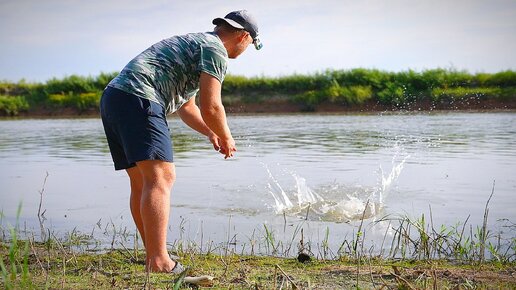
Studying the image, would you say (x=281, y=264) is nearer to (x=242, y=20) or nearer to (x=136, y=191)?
(x=136, y=191)

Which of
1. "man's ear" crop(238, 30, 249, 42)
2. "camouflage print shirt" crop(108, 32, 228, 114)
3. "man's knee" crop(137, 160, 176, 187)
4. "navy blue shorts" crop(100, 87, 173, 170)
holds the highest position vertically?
"man's ear" crop(238, 30, 249, 42)

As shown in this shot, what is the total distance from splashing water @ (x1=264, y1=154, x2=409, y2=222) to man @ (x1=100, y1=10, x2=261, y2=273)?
211cm

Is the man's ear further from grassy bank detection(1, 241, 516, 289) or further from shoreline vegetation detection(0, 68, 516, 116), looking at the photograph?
shoreline vegetation detection(0, 68, 516, 116)

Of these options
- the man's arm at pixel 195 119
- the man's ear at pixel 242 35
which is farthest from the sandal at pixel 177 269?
the man's ear at pixel 242 35

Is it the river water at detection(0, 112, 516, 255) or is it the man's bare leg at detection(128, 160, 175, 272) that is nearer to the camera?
the man's bare leg at detection(128, 160, 175, 272)

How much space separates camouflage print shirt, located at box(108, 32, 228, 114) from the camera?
4078mm

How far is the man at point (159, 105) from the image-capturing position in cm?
401

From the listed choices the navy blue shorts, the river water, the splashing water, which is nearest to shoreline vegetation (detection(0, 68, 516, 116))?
the river water

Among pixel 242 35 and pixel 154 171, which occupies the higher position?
pixel 242 35

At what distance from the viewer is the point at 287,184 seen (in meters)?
8.18

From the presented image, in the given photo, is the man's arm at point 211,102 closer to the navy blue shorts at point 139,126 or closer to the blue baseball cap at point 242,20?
the navy blue shorts at point 139,126

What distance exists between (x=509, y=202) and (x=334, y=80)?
19332mm

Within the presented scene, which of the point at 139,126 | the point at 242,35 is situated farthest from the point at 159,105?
the point at 242,35

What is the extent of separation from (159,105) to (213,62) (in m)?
0.41
